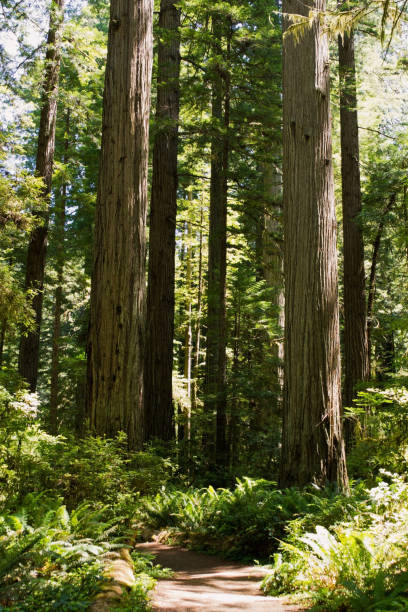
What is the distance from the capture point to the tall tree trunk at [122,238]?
22.6ft

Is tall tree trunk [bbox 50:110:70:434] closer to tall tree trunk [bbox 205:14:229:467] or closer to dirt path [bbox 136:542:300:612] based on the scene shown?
tall tree trunk [bbox 205:14:229:467]

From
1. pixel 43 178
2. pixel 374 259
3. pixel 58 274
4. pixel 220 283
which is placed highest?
pixel 43 178

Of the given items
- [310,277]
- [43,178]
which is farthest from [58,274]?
[310,277]

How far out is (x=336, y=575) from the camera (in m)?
3.75

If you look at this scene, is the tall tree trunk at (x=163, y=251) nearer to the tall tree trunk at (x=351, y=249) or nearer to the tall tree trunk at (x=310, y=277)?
the tall tree trunk at (x=351, y=249)

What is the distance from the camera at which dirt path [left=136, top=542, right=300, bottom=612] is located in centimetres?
370

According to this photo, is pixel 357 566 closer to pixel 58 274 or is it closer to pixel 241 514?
pixel 241 514

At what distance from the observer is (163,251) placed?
10758mm

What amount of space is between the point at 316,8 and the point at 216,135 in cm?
524

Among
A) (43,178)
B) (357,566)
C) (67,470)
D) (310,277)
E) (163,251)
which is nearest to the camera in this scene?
(357,566)

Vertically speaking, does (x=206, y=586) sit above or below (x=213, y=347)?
below

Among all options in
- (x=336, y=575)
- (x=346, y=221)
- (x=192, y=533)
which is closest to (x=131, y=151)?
(x=192, y=533)

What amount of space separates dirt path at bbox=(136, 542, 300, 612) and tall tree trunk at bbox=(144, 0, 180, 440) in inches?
164

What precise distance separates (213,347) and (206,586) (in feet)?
32.1
